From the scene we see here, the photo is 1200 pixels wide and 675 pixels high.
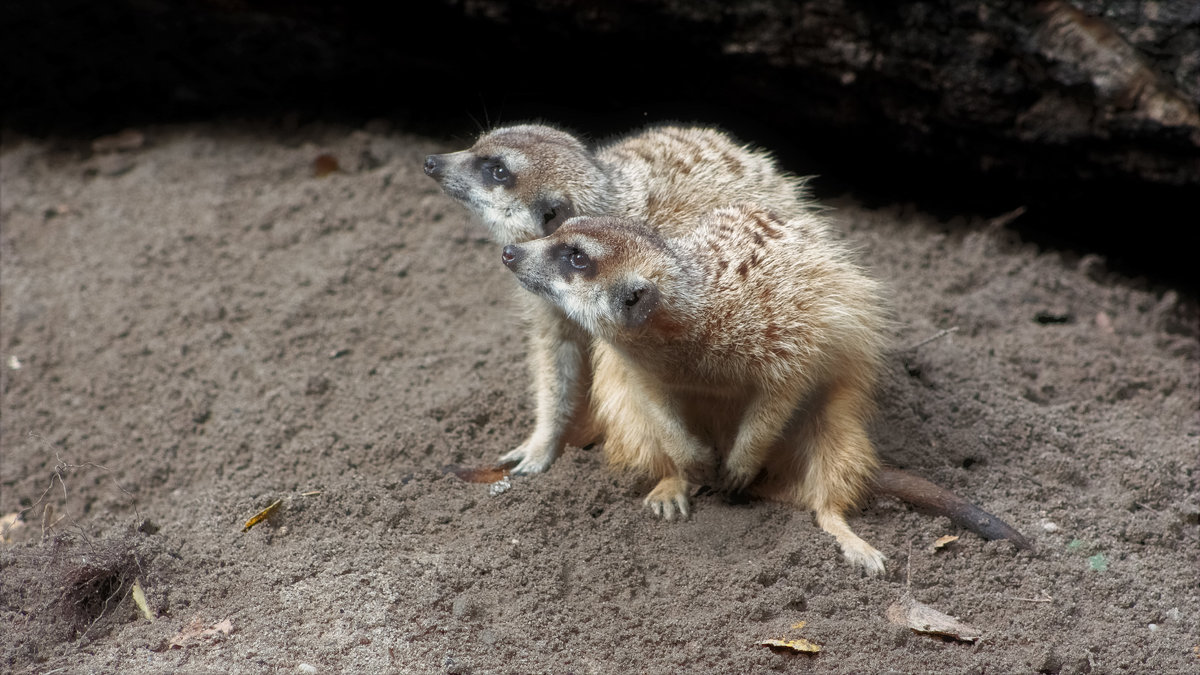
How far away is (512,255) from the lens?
2697 mm

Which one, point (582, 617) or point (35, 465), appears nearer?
point (582, 617)

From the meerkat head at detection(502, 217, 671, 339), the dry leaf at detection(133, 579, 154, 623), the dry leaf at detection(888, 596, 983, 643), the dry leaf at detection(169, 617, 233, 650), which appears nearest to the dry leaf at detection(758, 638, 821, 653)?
the dry leaf at detection(888, 596, 983, 643)

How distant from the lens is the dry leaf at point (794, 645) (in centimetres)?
241

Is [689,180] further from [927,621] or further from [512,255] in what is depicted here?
[927,621]

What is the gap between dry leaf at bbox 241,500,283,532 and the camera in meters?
2.86

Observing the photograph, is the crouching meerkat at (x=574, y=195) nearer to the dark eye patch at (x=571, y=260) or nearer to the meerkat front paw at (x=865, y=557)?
the dark eye patch at (x=571, y=260)

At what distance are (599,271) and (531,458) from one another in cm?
94

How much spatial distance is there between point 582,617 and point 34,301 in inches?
122

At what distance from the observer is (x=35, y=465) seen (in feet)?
11.8

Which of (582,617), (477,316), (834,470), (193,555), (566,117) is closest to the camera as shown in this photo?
(582,617)

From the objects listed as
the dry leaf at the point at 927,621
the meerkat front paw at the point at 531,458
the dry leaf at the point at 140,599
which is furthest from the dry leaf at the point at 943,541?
the dry leaf at the point at 140,599

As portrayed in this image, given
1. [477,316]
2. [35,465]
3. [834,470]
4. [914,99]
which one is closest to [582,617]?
[834,470]

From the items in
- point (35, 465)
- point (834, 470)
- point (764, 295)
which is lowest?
point (35, 465)

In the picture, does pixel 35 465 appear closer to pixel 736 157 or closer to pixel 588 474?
pixel 588 474
